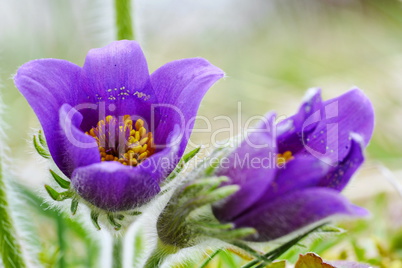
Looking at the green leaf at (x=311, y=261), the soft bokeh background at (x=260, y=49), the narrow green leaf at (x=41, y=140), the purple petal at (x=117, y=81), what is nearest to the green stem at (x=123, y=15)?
the purple petal at (x=117, y=81)

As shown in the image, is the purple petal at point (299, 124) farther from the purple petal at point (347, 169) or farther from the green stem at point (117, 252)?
the green stem at point (117, 252)

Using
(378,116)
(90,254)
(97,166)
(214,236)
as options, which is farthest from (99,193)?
(378,116)

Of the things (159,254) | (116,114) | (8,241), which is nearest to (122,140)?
(116,114)

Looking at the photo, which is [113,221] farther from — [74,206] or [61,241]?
[61,241]

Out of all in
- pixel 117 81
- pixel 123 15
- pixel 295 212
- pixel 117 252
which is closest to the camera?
pixel 295 212

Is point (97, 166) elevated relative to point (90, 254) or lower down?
elevated

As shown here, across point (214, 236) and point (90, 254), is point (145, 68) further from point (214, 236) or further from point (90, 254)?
point (90, 254)

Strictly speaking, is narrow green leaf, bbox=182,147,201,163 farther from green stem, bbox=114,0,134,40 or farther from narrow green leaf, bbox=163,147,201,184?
green stem, bbox=114,0,134,40
